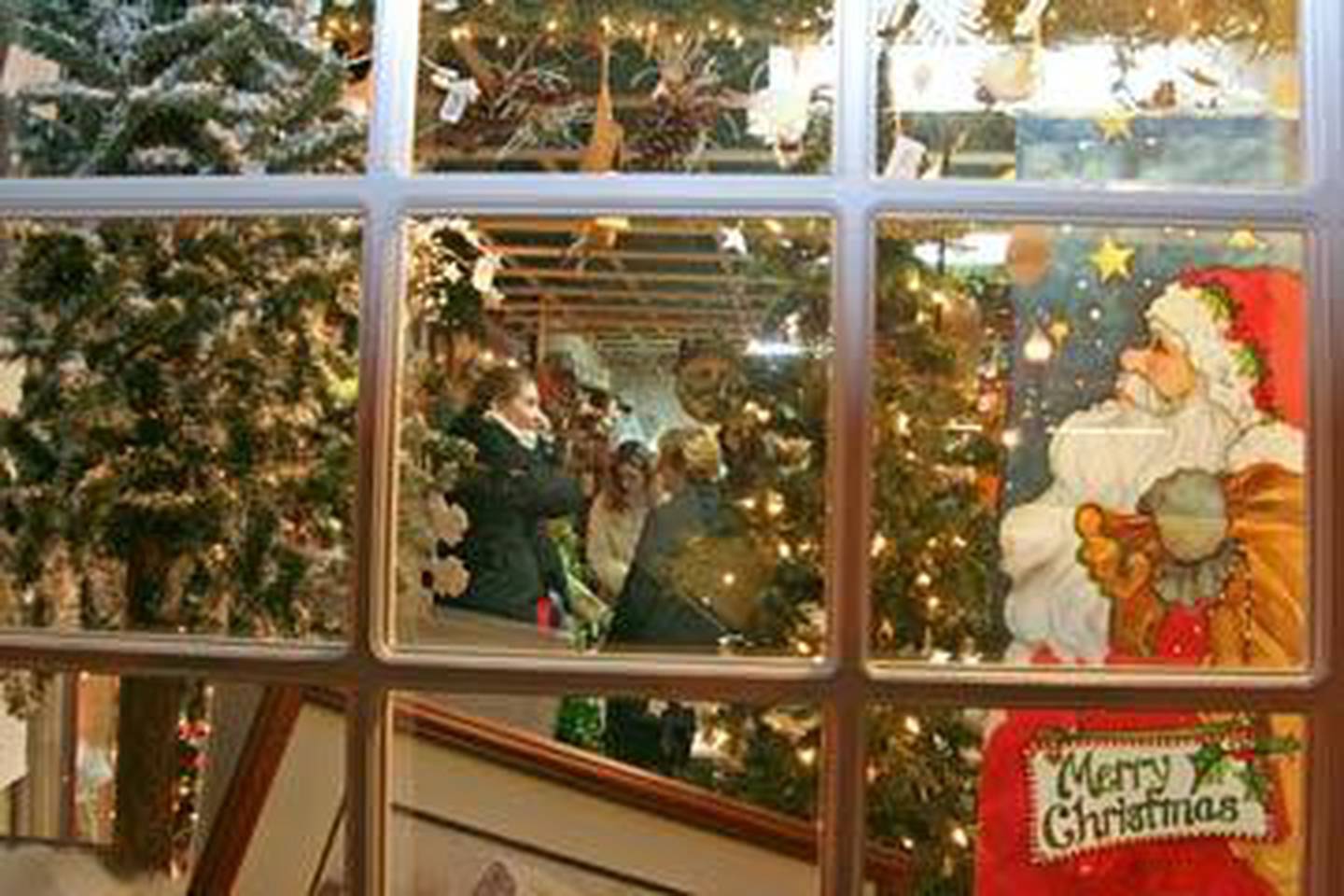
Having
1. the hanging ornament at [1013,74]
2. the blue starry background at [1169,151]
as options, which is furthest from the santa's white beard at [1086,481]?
the hanging ornament at [1013,74]

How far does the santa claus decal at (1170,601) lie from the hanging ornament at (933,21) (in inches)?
14.6

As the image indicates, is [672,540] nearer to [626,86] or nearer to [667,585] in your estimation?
[667,585]

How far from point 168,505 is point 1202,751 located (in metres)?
1.17

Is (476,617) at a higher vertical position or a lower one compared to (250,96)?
lower

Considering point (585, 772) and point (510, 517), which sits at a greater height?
point (510, 517)

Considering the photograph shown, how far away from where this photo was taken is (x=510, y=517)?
5.60 feet

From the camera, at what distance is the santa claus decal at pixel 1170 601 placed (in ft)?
5.37

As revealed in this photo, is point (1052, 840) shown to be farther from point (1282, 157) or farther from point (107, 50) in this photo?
point (107, 50)

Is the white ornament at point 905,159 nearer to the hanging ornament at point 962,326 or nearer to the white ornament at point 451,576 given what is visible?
the hanging ornament at point 962,326

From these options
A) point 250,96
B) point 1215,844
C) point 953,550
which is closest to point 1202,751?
point 1215,844

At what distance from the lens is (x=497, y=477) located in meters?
1.71

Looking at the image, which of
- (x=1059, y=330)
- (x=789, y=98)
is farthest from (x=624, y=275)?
(x=1059, y=330)

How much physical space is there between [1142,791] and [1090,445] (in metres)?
0.38

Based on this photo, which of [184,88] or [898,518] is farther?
[184,88]
